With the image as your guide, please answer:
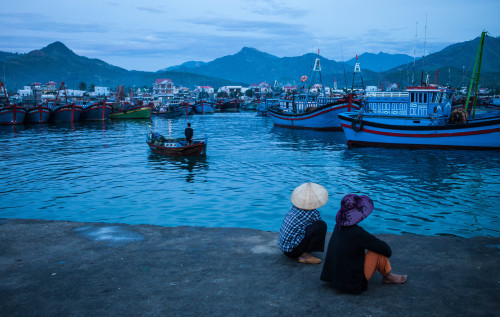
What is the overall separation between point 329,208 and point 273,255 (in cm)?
624

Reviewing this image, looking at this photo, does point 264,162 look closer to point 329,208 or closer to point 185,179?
point 185,179

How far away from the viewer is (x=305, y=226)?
5.58 meters

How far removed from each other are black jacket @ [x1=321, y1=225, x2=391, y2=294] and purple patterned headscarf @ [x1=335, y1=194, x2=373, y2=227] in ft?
0.30

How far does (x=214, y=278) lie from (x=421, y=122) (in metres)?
24.5

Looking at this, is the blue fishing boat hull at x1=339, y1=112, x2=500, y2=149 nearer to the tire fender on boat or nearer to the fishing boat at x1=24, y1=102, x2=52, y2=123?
the tire fender on boat

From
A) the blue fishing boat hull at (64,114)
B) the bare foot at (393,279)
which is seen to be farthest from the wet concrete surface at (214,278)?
the blue fishing boat hull at (64,114)

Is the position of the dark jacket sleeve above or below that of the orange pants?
above

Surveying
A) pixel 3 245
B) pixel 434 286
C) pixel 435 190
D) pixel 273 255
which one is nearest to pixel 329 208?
pixel 435 190

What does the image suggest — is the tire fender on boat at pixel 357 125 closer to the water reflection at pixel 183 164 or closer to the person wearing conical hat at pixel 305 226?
the water reflection at pixel 183 164

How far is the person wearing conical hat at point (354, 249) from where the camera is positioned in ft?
14.3

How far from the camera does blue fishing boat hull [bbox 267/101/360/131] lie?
126 feet

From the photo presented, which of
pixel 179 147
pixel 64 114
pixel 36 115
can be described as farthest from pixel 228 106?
pixel 179 147

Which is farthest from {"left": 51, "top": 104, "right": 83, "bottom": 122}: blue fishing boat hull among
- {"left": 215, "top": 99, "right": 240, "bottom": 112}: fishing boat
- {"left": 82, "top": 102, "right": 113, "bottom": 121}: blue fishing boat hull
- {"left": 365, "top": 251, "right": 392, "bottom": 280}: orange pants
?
{"left": 365, "top": 251, "right": 392, "bottom": 280}: orange pants

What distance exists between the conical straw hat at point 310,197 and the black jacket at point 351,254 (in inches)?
37.4
